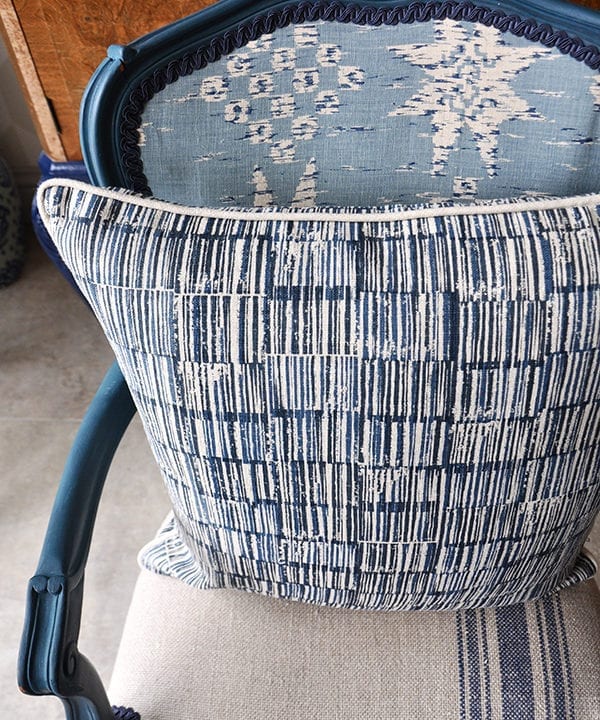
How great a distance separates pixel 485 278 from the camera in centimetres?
44

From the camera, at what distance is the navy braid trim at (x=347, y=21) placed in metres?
0.53

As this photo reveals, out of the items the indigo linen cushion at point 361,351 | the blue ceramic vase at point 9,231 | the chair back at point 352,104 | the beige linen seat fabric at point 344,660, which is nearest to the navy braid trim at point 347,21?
the chair back at point 352,104

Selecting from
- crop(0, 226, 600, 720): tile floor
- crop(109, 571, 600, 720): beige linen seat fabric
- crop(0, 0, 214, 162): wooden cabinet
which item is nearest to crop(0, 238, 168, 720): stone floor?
crop(0, 226, 600, 720): tile floor

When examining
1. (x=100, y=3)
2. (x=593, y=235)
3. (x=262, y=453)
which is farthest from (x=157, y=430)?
(x=100, y=3)

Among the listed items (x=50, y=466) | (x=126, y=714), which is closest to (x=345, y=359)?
(x=126, y=714)

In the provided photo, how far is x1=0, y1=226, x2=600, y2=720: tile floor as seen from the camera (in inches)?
40.3

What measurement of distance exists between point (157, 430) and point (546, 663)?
374mm

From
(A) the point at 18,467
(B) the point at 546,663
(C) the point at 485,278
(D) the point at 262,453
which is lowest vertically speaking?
(A) the point at 18,467

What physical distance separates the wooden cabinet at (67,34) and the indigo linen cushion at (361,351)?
17.5 inches

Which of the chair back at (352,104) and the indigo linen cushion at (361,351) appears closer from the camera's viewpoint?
the indigo linen cushion at (361,351)

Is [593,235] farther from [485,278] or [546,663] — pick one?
[546,663]

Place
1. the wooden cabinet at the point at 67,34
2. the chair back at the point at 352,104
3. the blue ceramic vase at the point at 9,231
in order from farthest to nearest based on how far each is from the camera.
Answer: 1. the blue ceramic vase at the point at 9,231
2. the wooden cabinet at the point at 67,34
3. the chair back at the point at 352,104

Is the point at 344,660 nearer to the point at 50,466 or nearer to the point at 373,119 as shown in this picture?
the point at 373,119

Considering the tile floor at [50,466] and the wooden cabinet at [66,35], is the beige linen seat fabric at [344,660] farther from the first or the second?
the wooden cabinet at [66,35]
